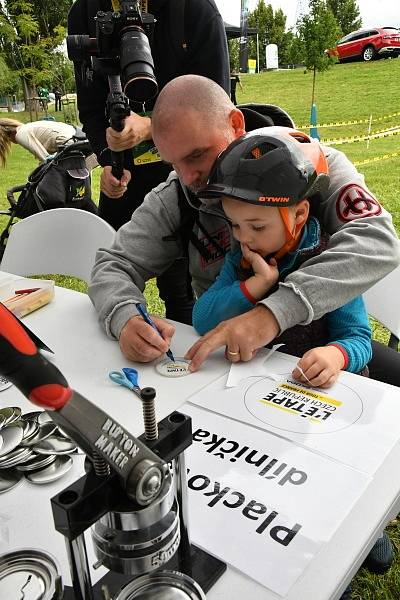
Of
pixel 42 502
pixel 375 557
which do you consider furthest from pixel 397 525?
pixel 42 502

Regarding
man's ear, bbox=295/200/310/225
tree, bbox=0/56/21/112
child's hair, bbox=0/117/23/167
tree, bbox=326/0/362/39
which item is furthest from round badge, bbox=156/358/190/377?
tree, bbox=326/0/362/39

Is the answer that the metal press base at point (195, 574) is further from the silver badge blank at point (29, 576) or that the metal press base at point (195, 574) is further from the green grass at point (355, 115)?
the green grass at point (355, 115)

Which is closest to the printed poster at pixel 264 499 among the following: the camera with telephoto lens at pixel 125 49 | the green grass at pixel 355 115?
the green grass at pixel 355 115

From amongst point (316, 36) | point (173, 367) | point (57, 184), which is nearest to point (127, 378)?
point (173, 367)

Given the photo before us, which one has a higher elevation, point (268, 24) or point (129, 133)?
point (268, 24)

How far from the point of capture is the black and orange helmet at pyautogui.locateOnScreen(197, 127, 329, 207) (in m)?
0.99

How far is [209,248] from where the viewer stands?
1331 millimetres

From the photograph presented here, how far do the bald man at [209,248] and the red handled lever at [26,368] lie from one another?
0.62 m

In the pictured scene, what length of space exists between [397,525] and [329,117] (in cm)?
1044

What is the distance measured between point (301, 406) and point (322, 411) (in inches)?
1.4

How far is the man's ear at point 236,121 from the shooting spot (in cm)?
122

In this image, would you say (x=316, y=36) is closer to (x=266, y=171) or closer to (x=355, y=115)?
(x=355, y=115)

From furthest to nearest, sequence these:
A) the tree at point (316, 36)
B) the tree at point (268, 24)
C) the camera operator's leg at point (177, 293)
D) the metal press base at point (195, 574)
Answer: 1. the tree at point (268, 24)
2. the tree at point (316, 36)
3. the camera operator's leg at point (177, 293)
4. the metal press base at point (195, 574)

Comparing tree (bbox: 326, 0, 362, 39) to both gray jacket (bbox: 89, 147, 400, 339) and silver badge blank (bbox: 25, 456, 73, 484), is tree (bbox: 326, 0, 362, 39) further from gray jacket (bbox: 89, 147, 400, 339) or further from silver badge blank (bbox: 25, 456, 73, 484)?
silver badge blank (bbox: 25, 456, 73, 484)
